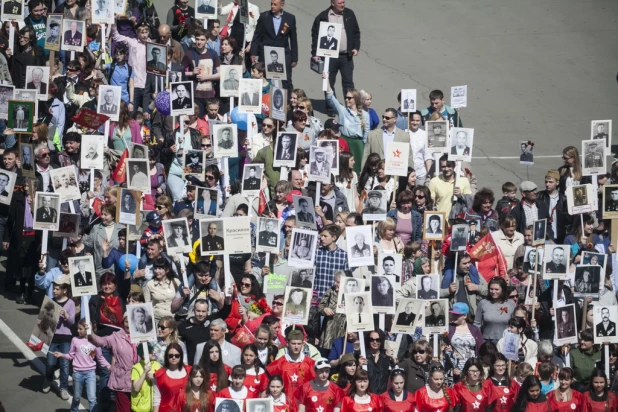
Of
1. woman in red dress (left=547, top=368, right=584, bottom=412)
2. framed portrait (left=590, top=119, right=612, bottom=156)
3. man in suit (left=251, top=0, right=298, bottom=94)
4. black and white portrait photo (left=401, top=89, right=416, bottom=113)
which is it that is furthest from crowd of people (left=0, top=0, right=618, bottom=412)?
framed portrait (left=590, top=119, right=612, bottom=156)

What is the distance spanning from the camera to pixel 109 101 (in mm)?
A: 19906

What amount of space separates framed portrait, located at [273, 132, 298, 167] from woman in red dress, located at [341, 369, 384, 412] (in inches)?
190

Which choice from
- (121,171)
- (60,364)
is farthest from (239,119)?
(60,364)

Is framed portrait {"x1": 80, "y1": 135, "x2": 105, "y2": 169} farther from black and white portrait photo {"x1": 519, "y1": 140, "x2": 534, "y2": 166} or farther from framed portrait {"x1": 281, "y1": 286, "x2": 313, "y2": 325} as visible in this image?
black and white portrait photo {"x1": 519, "y1": 140, "x2": 534, "y2": 166}

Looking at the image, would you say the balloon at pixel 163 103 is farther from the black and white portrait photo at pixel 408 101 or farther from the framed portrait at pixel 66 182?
the black and white portrait photo at pixel 408 101

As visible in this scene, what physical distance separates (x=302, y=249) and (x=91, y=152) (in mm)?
3445

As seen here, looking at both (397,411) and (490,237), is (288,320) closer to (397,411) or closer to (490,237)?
(397,411)

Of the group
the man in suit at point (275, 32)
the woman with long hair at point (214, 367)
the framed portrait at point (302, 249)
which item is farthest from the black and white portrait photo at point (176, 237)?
the man in suit at point (275, 32)

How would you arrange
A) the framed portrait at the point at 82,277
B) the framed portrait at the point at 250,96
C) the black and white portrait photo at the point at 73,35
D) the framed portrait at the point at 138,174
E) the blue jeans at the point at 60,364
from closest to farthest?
the framed portrait at the point at 82,277
the blue jeans at the point at 60,364
the framed portrait at the point at 138,174
the framed portrait at the point at 250,96
the black and white portrait photo at the point at 73,35

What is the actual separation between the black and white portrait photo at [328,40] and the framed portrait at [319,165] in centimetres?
314

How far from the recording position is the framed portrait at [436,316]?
53.8 ft

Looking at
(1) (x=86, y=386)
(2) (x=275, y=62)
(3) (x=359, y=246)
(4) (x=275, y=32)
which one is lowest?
(1) (x=86, y=386)

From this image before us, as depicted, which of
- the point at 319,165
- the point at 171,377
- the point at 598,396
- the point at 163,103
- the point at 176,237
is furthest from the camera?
the point at 163,103

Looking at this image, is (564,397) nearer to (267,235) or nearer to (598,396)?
(598,396)
